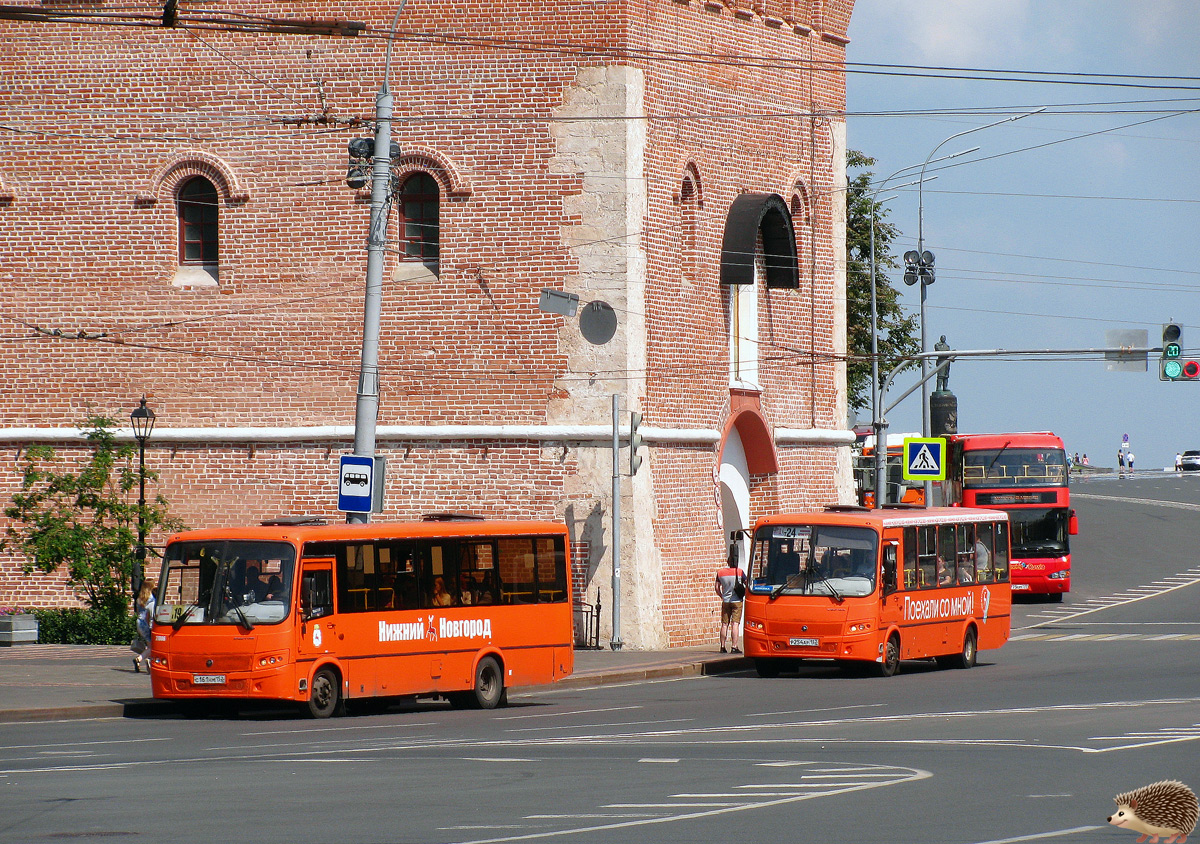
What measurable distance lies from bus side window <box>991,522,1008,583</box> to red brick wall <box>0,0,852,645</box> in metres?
5.01

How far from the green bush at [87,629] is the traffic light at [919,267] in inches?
916

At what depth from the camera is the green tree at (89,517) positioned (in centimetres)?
2878

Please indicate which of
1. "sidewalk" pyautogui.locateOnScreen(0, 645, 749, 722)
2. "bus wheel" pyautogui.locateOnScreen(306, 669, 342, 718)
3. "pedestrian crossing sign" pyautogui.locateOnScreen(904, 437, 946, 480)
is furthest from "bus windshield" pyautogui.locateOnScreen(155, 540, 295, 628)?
"pedestrian crossing sign" pyautogui.locateOnScreen(904, 437, 946, 480)

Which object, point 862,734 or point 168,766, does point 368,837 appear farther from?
point 862,734

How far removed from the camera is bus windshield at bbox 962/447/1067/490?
145 feet

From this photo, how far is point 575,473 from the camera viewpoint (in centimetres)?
2831

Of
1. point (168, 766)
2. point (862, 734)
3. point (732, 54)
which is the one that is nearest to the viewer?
point (168, 766)

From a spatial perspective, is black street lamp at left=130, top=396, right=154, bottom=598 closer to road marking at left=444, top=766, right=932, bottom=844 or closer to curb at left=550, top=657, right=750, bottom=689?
curb at left=550, top=657, right=750, bottom=689

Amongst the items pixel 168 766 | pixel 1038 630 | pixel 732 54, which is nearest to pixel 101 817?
pixel 168 766

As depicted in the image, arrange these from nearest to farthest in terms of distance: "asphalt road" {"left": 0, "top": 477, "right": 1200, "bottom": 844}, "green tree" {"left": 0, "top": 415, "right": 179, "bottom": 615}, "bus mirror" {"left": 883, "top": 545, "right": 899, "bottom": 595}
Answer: "asphalt road" {"left": 0, "top": 477, "right": 1200, "bottom": 844}
"bus mirror" {"left": 883, "top": 545, "right": 899, "bottom": 595}
"green tree" {"left": 0, "top": 415, "right": 179, "bottom": 615}

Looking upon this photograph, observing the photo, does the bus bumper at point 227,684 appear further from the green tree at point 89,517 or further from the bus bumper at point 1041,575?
the bus bumper at point 1041,575

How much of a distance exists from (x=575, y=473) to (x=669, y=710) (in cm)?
947

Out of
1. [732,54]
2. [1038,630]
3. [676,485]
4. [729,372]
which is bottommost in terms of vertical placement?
[1038,630]

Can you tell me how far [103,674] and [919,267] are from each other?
87.5 feet
